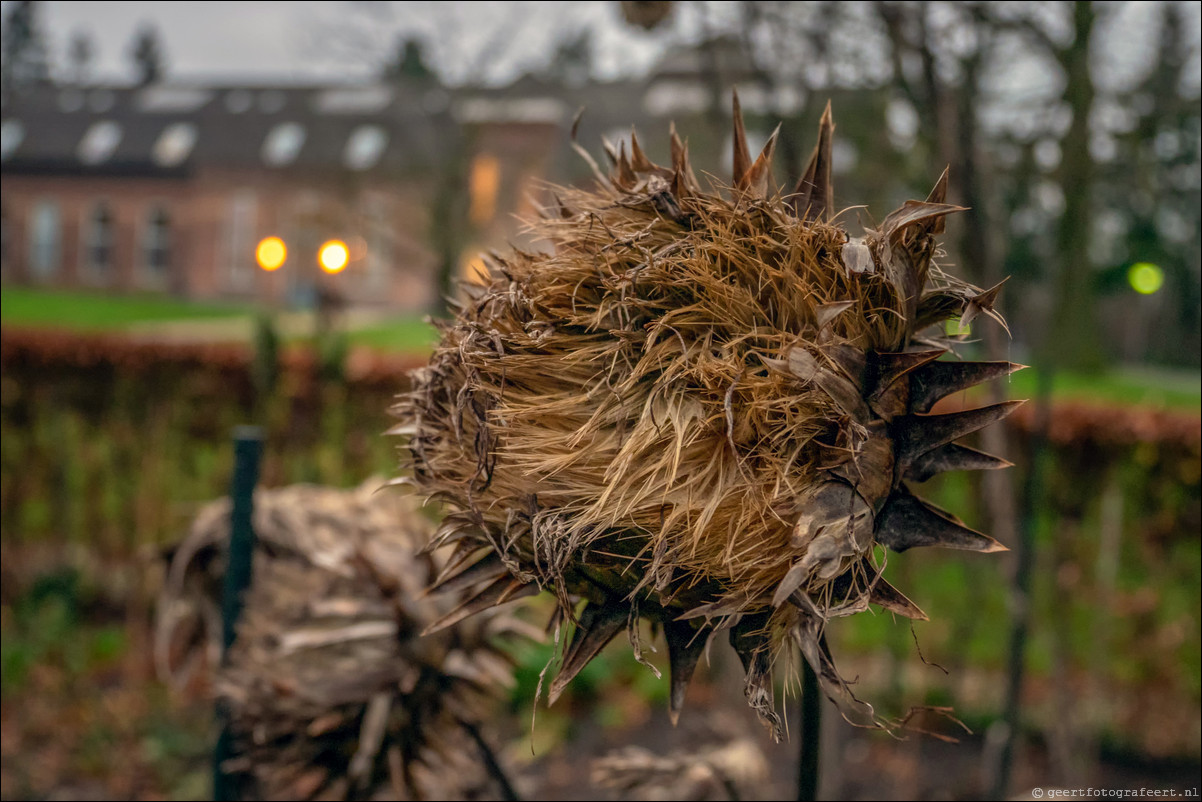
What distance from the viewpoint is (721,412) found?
3.46 feet

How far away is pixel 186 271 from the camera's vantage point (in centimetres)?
2688

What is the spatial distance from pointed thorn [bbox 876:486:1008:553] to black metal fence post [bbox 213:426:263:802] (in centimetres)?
126

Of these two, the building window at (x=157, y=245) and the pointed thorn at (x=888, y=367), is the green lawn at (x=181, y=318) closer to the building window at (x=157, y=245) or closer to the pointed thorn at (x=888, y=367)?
the building window at (x=157, y=245)

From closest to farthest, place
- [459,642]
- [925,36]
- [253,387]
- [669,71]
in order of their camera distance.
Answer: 1. [459,642]
2. [925,36]
3. [669,71]
4. [253,387]

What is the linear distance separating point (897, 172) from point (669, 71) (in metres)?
1.45

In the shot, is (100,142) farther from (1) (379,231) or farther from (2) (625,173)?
(2) (625,173)

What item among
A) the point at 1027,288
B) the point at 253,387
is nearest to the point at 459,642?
the point at 1027,288

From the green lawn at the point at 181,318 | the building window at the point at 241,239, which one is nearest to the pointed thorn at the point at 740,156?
the green lawn at the point at 181,318

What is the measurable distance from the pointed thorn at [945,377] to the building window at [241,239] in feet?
83.1

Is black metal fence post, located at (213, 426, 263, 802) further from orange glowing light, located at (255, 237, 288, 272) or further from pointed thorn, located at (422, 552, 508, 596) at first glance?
orange glowing light, located at (255, 237, 288, 272)

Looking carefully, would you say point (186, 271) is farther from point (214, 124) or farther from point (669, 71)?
point (669, 71)

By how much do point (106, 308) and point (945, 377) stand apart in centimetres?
2366

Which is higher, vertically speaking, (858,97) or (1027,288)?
(858,97)

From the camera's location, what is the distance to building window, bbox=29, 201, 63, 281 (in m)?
26.3
